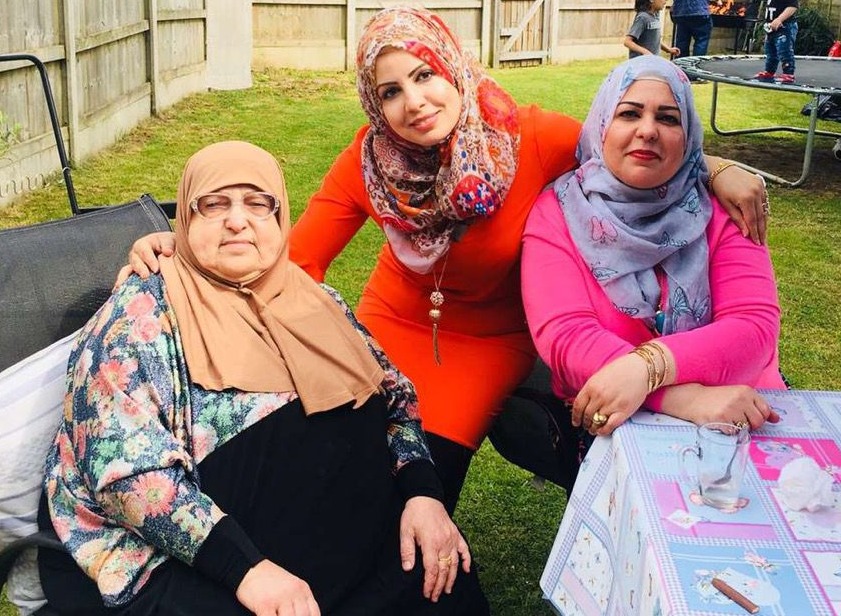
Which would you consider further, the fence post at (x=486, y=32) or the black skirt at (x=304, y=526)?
the fence post at (x=486, y=32)

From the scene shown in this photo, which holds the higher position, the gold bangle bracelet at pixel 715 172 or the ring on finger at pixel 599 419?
the gold bangle bracelet at pixel 715 172

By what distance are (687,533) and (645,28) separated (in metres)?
8.94

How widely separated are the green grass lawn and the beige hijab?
1.21 m

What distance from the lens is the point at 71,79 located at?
683cm

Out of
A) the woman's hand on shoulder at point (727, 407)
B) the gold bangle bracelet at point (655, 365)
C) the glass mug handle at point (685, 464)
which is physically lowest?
the glass mug handle at point (685, 464)

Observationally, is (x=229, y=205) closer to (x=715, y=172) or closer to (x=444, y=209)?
(x=444, y=209)

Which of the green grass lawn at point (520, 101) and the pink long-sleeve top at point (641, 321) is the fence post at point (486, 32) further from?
the pink long-sleeve top at point (641, 321)

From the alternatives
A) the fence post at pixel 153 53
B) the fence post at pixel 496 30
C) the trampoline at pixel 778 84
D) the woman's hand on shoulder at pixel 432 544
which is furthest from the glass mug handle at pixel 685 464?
the fence post at pixel 496 30

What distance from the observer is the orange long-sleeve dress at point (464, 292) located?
2514 mm

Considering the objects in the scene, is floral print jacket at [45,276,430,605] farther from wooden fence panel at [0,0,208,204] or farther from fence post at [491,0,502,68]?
fence post at [491,0,502,68]

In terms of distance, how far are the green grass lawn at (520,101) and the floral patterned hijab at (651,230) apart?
1.20 meters

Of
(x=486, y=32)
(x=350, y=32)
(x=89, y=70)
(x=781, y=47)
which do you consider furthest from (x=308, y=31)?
(x=781, y=47)

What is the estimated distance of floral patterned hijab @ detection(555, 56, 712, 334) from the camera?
221 centimetres

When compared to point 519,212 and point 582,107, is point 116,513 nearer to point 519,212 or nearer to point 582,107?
point 519,212
